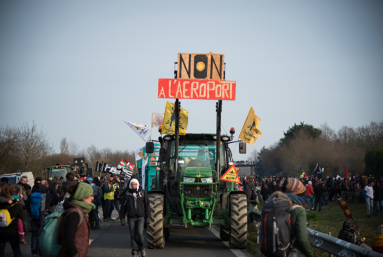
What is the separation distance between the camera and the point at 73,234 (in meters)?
4.36

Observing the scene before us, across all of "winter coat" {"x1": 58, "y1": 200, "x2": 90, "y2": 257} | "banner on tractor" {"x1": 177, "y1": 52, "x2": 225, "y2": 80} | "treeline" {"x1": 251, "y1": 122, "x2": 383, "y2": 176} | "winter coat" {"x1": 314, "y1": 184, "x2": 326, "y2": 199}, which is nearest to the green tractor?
"banner on tractor" {"x1": 177, "y1": 52, "x2": 225, "y2": 80}

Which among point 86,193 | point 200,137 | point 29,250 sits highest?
point 200,137

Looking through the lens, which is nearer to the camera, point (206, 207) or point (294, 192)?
point (294, 192)

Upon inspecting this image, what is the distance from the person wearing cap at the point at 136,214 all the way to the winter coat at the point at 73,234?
4.62m

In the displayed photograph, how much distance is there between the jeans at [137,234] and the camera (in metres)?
8.99

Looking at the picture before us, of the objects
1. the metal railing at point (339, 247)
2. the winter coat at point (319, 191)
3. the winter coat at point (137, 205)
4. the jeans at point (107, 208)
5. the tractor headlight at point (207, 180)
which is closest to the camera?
the metal railing at point (339, 247)

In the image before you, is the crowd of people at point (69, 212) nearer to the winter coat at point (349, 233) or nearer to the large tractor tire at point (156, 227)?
the large tractor tire at point (156, 227)

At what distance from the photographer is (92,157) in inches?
4338

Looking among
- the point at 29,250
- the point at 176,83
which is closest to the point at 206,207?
the point at 176,83

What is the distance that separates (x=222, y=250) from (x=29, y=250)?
4869 mm

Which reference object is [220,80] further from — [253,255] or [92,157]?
[92,157]

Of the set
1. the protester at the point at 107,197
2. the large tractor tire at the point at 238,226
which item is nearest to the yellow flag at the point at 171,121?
the large tractor tire at the point at 238,226

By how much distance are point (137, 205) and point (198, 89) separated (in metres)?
4.12

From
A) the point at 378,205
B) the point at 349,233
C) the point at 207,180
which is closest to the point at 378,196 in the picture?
the point at 378,205
